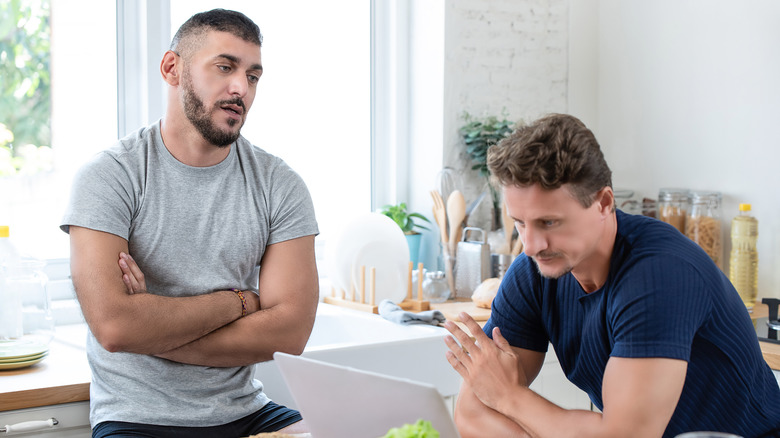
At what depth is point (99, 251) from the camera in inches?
70.2

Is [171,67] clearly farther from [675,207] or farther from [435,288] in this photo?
[675,207]

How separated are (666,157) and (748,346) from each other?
78.6 inches

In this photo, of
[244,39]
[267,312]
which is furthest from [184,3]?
[267,312]

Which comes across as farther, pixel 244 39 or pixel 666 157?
pixel 666 157

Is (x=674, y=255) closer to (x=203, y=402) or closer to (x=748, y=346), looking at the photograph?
(x=748, y=346)

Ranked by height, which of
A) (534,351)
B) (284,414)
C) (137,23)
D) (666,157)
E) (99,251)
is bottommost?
(284,414)

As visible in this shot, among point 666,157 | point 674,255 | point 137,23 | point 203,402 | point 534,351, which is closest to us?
point 674,255

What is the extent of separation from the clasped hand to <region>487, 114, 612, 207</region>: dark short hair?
293mm

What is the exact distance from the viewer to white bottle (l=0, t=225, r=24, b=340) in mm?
2115

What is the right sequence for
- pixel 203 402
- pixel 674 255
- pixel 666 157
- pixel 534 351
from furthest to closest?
pixel 666 157, pixel 203 402, pixel 534 351, pixel 674 255

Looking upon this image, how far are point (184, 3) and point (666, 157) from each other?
200cm

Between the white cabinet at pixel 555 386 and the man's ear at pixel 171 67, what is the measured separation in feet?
4.64

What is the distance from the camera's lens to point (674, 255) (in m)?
1.40

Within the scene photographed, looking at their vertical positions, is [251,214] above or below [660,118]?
below
